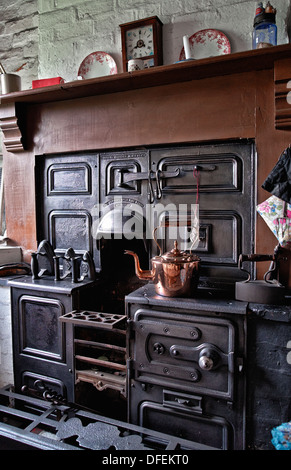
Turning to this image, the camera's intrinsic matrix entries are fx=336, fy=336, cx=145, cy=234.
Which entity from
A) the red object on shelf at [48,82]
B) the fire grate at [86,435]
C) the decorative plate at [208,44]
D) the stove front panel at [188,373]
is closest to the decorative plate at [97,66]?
the red object on shelf at [48,82]

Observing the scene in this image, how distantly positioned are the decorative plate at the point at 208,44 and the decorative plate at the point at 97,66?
0.53m

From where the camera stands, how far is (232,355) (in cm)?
156

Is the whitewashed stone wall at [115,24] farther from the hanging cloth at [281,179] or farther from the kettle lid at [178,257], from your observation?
the kettle lid at [178,257]

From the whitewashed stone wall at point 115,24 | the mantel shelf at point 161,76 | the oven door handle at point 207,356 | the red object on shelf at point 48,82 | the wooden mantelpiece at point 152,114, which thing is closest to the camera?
the oven door handle at point 207,356

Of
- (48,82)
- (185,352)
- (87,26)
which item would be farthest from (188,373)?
(87,26)

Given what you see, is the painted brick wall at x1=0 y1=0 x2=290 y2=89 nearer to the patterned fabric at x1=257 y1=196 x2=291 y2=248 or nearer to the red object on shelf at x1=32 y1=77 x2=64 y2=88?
the red object on shelf at x1=32 y1=77 x2=64 y2=88

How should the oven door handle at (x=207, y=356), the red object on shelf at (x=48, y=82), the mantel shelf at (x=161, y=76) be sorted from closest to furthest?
the oven door handle at (x=207, y=356)
the mantel shelf at (x=161, y=76)
the red object on shelf at (x=48, y=82)

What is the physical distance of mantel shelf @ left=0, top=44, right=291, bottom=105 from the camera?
1721 mm

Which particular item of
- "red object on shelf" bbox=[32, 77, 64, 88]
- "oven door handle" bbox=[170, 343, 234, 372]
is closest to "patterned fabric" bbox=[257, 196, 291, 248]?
"oven door handle" bbox=[170, 343, 234, 372]

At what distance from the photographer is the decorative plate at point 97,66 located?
7.79 feet

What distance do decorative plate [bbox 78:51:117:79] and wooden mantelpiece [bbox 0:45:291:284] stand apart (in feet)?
0.81

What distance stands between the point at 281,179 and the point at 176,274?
2.43 feet

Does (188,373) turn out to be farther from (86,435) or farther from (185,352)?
(86,435)

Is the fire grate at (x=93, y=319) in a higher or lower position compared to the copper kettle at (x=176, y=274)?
lower
